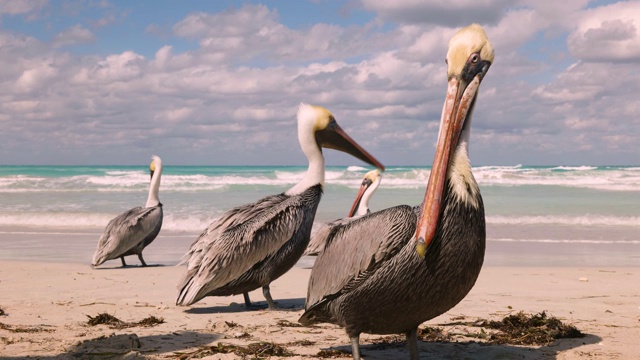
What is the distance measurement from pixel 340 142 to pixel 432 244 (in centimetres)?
351

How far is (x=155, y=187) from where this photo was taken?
35.8 ft

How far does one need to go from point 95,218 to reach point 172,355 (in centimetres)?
→ 1340

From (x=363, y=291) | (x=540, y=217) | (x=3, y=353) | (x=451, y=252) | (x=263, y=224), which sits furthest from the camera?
(x=540, y=217)

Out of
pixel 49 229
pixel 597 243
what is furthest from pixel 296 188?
pixel 49 229

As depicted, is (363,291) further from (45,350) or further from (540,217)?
(540,217)

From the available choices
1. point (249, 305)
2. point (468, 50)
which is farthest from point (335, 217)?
point (468, 50)

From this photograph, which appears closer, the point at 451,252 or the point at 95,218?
the point at 451,252

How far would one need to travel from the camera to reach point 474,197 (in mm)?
3303

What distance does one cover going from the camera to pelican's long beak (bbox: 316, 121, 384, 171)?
6547 mm

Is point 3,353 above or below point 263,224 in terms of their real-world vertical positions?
below

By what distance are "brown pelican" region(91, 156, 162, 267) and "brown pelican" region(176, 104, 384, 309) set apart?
3.76 metres

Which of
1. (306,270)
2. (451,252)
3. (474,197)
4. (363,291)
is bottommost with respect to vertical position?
(306,270)

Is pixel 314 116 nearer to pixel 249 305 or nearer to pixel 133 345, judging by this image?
pixel 249 305

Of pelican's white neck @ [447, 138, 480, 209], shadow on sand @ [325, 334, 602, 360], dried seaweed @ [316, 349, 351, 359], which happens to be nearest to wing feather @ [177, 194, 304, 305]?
shadow on sand @ [325, 334, 602, 360]
